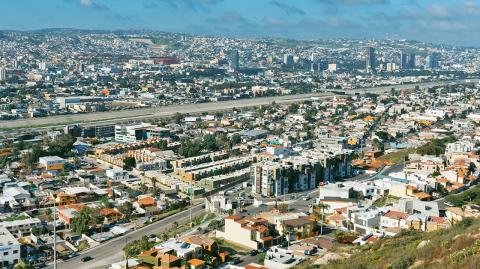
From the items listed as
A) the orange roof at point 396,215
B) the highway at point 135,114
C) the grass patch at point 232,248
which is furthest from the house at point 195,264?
the highway at point 135,114

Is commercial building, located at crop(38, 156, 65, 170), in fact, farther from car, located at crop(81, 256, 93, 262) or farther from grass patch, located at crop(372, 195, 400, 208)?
grass patch, located at crop(372, 195, 400, 208)

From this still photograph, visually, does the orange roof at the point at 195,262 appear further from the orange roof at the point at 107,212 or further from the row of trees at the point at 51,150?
the row of trees at the point at 51,150

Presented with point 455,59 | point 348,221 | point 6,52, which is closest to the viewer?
point 348,221

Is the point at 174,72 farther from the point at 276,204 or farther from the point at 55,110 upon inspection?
the point at 276,204

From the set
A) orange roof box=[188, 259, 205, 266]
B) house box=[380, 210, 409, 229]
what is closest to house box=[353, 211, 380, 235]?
house box=[380, 210, 409, 229]

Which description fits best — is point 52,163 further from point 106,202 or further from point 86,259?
point 86,259

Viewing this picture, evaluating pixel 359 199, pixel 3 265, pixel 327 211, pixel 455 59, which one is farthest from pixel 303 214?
pixel 455 59
